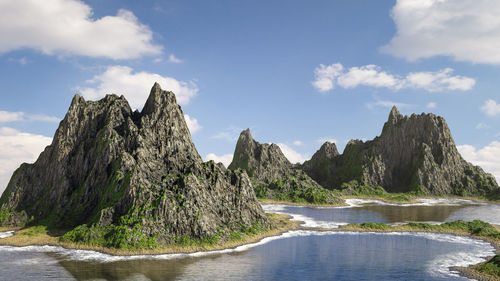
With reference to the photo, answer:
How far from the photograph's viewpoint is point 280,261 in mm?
73125

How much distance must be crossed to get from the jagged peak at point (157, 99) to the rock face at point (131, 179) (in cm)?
31

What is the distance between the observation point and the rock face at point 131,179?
276 feet

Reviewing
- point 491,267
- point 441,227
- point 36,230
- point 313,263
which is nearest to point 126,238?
point 36,230

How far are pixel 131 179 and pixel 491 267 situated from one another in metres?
74.1

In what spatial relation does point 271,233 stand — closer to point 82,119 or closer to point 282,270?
point 282,270

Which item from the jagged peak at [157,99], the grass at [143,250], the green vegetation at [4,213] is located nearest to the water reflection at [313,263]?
the grass at [143,250]

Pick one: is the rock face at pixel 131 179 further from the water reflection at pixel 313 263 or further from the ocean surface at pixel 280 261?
the water reflection at pixel 313 263

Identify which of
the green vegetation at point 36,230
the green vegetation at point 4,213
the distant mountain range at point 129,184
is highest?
the distant mountain range at point 129,184

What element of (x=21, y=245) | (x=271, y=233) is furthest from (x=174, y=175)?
(x=21, y=245)

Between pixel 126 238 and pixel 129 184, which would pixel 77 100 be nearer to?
pixel 129 184

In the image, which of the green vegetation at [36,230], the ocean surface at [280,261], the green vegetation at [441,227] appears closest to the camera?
the ocean surface at [280,261]

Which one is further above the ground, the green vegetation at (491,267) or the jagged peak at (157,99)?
the jagged peak at (157,99)

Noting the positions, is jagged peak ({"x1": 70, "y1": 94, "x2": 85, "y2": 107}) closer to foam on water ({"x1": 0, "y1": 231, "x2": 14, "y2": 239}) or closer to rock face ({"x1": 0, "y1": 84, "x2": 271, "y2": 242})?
rock face ({"x1": 0, "y1": 84, "x2": 271, "y2": 242})

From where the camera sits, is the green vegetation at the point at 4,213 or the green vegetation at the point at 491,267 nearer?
the green vegetation at the point at 491,267
